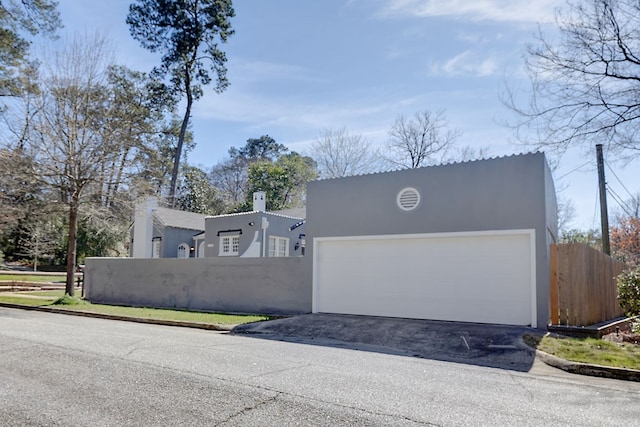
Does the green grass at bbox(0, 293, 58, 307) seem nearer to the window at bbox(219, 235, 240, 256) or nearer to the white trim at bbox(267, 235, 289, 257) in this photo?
the window at bbox(219, 235, 240, 256)

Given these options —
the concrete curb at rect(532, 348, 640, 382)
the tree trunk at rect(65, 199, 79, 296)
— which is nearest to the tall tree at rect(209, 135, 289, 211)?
the tree trunk at rect(65, 199, 79, 296)

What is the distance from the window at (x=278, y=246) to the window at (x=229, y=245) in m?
1.71

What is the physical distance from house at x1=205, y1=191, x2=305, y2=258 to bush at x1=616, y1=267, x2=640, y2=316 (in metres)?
16.5

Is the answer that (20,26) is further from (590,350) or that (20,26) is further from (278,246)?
(590,350)

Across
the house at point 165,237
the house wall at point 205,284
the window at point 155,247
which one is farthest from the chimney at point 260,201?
the house wall at point 205,284

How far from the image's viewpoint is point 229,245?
83.9ft

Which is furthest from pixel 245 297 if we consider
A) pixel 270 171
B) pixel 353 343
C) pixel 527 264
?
Answer: pixel 270 171

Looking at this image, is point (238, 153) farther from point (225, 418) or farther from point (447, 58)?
point (225, 418)

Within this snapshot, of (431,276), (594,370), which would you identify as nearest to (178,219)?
(431,276)

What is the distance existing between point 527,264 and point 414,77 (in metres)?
8.98

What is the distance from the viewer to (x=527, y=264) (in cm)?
1171

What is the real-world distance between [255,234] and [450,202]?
1314 centimetres

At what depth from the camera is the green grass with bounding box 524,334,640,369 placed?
799 centimetres

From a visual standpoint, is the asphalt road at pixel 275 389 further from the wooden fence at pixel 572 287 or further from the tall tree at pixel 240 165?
the tall tree at pixel 240 165
